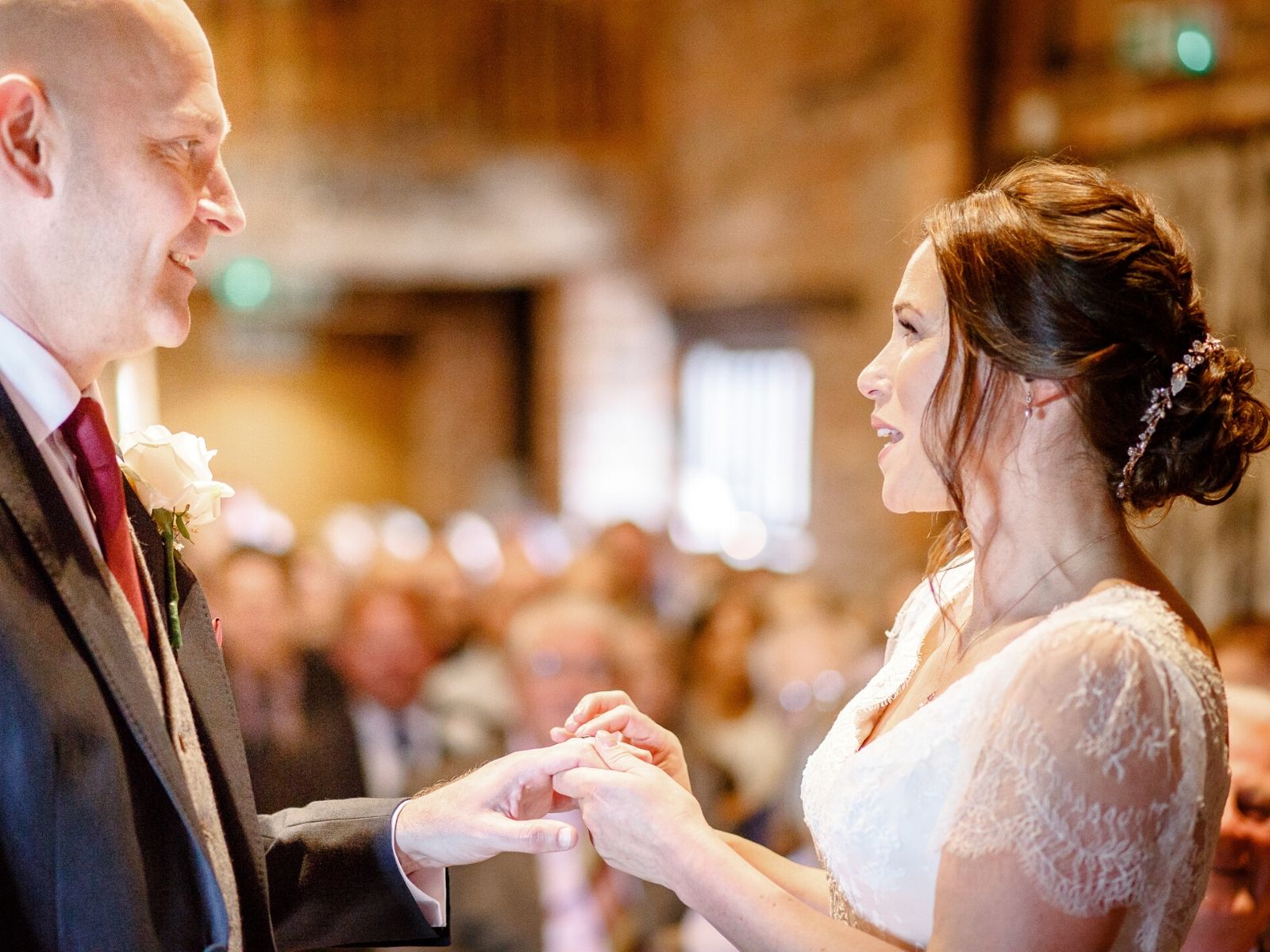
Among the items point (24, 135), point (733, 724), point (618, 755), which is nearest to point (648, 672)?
point (733, 724)

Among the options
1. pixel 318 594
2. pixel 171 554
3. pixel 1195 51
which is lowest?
pixel 318 594

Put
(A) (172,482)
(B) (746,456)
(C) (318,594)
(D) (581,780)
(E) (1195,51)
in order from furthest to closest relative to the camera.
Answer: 1. (B) (746,456)
2. (C) (318,594)
3. (E) (1195,51)
4. (D) (581,780)
5. (A) (172,482)

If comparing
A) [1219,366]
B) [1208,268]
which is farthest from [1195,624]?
[1208,268]

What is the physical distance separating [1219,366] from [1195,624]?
12.4 inches

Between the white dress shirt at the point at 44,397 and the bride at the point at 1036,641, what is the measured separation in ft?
2.45

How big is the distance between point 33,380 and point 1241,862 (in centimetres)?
194

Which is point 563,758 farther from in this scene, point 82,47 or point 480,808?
point 82,47

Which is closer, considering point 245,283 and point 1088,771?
point 1088,771

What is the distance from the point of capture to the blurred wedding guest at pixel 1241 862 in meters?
2.04

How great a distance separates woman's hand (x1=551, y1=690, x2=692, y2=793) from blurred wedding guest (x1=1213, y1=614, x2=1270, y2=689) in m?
1.35

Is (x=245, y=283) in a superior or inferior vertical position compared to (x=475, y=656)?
superior

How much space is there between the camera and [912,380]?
1.60m

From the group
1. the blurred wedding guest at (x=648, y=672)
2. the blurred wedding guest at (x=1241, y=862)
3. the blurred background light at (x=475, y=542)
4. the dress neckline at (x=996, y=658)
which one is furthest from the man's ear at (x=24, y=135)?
the blurred background light at (x=475, y=542)

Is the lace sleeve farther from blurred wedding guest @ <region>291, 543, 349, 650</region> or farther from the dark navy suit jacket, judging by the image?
blurred wedding guest @ <region>291, 543, 349, 650</region>
